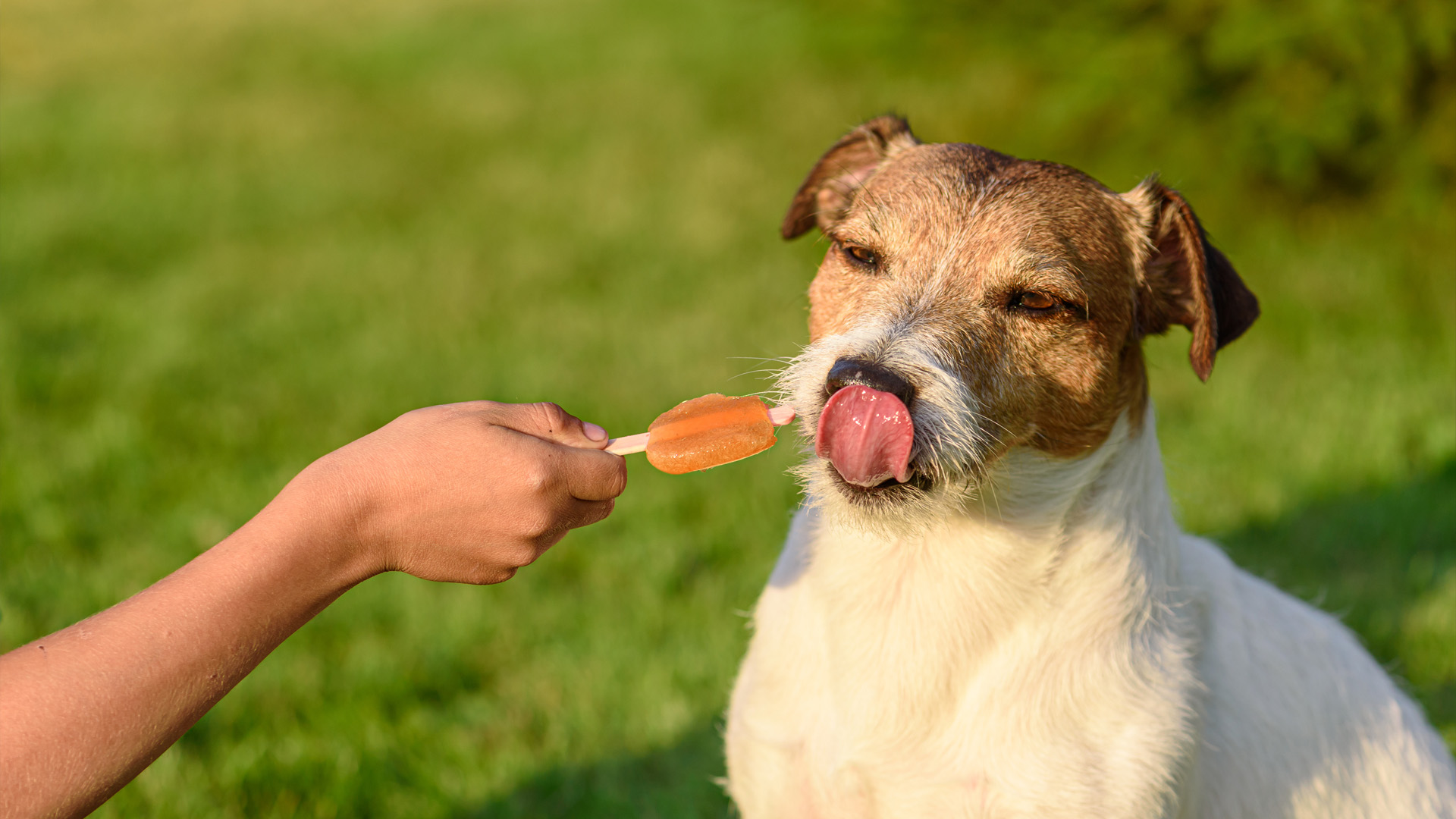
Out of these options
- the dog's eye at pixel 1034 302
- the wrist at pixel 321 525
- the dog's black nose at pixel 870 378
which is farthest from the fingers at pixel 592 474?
the dog's eye at pixel 1034 302

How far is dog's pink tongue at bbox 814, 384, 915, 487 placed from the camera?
2498mm

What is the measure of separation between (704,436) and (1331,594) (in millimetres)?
3879

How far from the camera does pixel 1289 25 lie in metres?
7.28

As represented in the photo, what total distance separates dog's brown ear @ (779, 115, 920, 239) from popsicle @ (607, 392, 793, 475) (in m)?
1.17

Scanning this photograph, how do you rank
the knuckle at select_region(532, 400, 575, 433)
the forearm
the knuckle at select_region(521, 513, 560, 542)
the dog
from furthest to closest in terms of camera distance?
A: the dog, the knuckle at select_region(532, 400, 575, 433), the knuckle at select_region(521, 513, 560, 542), the forearm

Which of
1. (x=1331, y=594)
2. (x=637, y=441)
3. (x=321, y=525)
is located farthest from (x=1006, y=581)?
(x=1331, y=594)

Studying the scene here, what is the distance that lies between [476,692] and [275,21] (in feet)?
51.7

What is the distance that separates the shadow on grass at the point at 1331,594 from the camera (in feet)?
13.2

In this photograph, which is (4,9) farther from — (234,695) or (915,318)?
(915,318)

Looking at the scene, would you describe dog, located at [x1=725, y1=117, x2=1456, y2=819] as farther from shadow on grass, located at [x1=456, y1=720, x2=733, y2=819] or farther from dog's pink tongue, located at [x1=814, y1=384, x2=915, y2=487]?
shadow on grass, located at [x1=456, y1=720, x2=733, y2=819]

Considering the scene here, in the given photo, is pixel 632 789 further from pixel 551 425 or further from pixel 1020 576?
pixel 551 425

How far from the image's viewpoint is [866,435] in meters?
2.54

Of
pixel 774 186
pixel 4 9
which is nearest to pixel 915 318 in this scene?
pixel 774 186

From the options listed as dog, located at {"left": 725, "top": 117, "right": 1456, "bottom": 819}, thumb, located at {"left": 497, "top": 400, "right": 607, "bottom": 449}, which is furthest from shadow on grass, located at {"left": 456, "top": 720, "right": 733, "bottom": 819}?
thumb, located at {"left": 497, "top": 400, "right": 607, "bottom": 449}
